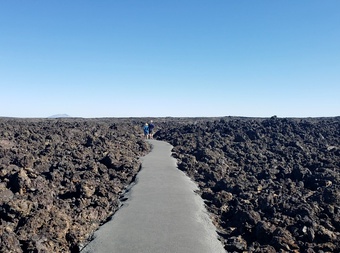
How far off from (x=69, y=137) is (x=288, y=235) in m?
20.4

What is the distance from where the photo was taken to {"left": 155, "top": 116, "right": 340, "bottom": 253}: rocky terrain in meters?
11.2

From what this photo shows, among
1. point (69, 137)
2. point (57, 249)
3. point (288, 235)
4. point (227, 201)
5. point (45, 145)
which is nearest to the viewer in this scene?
point (57, 249)

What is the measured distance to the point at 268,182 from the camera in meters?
17.9

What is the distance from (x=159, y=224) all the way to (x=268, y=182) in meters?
8.58

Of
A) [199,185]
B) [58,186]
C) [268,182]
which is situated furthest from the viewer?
[268,182]

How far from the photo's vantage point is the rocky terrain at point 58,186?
10.3 metres

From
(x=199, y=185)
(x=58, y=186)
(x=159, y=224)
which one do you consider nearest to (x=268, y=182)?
(x=199, y=185)

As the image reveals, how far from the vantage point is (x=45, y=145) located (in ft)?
77.9

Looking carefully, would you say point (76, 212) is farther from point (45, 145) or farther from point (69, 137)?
point (69, 137)

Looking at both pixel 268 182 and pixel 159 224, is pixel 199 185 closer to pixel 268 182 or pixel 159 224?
pixel 268 182

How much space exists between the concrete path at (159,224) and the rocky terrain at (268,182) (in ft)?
2.68

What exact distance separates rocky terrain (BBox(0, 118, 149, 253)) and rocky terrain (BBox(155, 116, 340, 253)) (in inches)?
166

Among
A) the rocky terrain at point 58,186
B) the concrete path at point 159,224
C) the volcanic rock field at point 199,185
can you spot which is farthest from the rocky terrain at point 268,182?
the rocky terrain at point 58,186

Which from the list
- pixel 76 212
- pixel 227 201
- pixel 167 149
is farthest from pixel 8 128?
pixel 227 201
